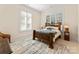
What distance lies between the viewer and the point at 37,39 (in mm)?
2076

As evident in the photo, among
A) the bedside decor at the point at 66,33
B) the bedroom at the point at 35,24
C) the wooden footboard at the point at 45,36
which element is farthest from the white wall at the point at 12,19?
the bedside decor at the point at 66,33

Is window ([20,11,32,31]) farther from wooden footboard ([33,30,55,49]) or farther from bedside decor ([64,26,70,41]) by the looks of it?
bedside decor ([64,26,70,41])

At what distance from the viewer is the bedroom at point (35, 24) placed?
1.78 meters

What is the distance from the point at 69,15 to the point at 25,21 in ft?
3.27

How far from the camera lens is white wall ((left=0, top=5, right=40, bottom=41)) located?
5.68 feet

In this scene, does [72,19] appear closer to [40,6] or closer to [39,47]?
[40,6]

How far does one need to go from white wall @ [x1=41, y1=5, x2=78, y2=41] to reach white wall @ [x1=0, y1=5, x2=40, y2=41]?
28 cm

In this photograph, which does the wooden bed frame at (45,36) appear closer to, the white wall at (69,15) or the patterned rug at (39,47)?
the patterned rug at (39,47)

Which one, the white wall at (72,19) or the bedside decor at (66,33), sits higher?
the white wall at (72,19)

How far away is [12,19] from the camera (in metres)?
1.83

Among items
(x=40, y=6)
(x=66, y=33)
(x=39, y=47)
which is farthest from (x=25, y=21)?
(x=66, y=33)

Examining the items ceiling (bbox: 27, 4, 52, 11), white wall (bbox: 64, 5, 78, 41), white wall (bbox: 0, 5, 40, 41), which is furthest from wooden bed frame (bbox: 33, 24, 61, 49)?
ceiling (bbox: 27, 4, 52, 11)
